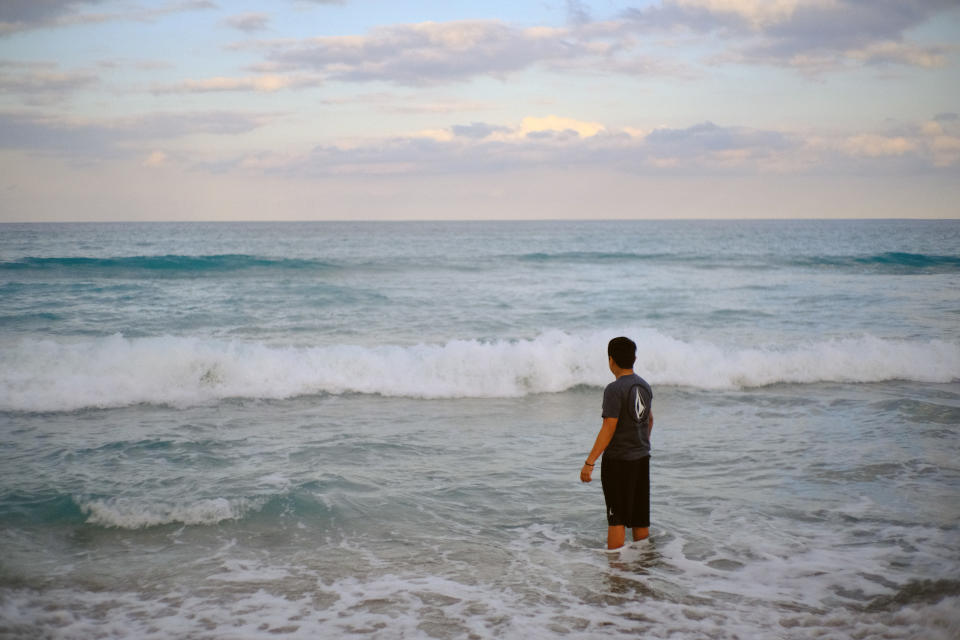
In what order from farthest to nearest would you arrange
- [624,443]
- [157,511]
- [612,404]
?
[157,511], [624,443], [612,404]

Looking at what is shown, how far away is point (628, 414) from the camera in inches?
216

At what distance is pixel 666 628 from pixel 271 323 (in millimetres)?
15215

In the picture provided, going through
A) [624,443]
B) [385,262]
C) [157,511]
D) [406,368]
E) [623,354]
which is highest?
[385,262]

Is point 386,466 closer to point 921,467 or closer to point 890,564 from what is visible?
point 890,564

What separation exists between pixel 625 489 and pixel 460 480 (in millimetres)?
2571

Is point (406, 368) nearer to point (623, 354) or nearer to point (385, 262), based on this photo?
point (623, 354)

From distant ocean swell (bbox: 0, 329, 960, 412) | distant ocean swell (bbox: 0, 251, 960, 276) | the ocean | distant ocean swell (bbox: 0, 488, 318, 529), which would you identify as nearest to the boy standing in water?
the ocean

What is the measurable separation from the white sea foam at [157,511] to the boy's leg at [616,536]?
3.38 meters

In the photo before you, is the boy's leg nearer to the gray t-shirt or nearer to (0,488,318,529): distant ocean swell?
the gray t-shirt

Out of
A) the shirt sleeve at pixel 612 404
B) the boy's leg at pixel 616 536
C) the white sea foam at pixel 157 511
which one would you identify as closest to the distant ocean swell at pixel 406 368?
the white sea foam at pixel 157 511

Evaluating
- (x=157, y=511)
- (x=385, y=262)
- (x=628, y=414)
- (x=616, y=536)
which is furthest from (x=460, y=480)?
(x=385, y=262)

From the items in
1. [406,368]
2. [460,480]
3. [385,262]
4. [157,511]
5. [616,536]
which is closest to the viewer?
[616,536]

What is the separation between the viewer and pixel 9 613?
489 centimetres

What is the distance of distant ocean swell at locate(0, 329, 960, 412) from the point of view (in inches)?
461
